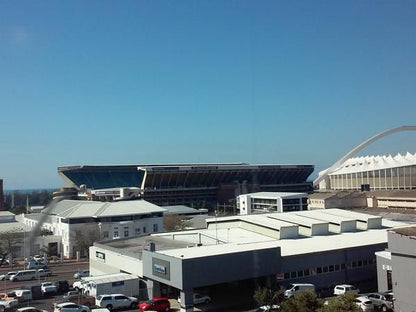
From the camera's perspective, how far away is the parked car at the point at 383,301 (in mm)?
10164

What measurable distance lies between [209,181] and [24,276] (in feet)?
98.8

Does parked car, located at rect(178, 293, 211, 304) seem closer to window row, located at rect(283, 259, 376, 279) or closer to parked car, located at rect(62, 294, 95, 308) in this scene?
window row, located at rect(283, 259, 376, 279)

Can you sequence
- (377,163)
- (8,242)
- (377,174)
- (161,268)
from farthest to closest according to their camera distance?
(377,163) < (377,174) < (8,242) < (161,268)

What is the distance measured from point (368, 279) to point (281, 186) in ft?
114

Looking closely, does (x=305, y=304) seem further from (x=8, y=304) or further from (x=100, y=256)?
Answer: (x=100, y=256)

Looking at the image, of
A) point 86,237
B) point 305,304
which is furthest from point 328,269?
point 86,237

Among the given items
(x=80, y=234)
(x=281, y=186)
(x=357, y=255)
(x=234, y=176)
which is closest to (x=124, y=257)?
(x=357, y=255)

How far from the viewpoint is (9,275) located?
16516 millimetres

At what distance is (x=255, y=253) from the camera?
1154cm

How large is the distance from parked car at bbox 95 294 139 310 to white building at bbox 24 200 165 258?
1125 cm

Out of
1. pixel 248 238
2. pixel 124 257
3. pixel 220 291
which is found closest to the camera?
pixel 220 291

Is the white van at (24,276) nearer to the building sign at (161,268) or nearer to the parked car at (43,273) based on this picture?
the parked car at (43,273)

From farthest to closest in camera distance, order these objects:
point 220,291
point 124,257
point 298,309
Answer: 1. point 124,257
2. point 220,291
3. point 298,309

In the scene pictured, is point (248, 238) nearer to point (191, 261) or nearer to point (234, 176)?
point (191, 261)
